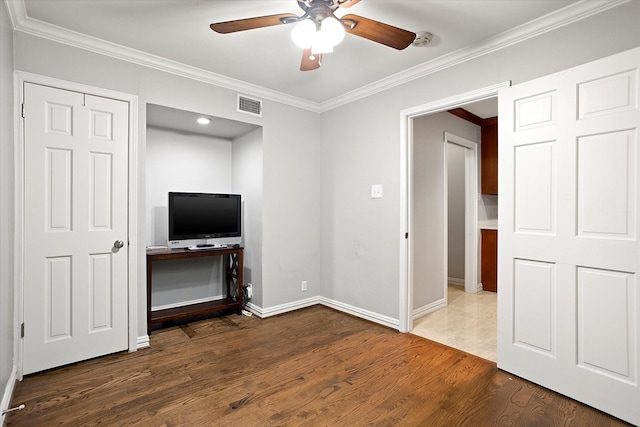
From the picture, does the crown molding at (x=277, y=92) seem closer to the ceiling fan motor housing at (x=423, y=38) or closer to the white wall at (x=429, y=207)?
the ceiling fan motor housing at (x=423, y=38)

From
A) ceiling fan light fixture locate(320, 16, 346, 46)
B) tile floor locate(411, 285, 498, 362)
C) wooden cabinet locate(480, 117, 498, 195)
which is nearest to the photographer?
ceiling fan light fixture locate(320, 16, 346, 46)

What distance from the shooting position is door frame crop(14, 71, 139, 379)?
2211mm

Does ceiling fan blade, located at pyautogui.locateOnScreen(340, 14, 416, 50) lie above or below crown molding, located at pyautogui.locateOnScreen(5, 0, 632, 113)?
below

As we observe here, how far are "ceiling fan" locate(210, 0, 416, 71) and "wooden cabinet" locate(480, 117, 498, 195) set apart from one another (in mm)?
3351

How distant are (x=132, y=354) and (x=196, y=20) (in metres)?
2.66

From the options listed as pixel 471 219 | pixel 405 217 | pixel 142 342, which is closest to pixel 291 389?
pixel 142 342

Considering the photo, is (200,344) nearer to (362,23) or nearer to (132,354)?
(132,354)

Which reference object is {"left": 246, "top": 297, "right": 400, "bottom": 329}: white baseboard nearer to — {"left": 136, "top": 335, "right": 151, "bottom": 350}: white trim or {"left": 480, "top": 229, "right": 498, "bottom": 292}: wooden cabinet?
{"left": 136, "top": 335, "right": 151, "bottom": 350}: white trim

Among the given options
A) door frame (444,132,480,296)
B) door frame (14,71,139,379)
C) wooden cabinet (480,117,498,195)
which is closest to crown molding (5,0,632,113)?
door frame (14,71,139,379)

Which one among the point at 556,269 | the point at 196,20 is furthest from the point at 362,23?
the point at 556,269

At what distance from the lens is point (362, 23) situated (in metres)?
1.80

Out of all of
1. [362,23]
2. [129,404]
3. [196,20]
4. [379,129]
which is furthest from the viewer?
[379,129]

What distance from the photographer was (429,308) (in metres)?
3.83

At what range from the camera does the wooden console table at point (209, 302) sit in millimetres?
3047
